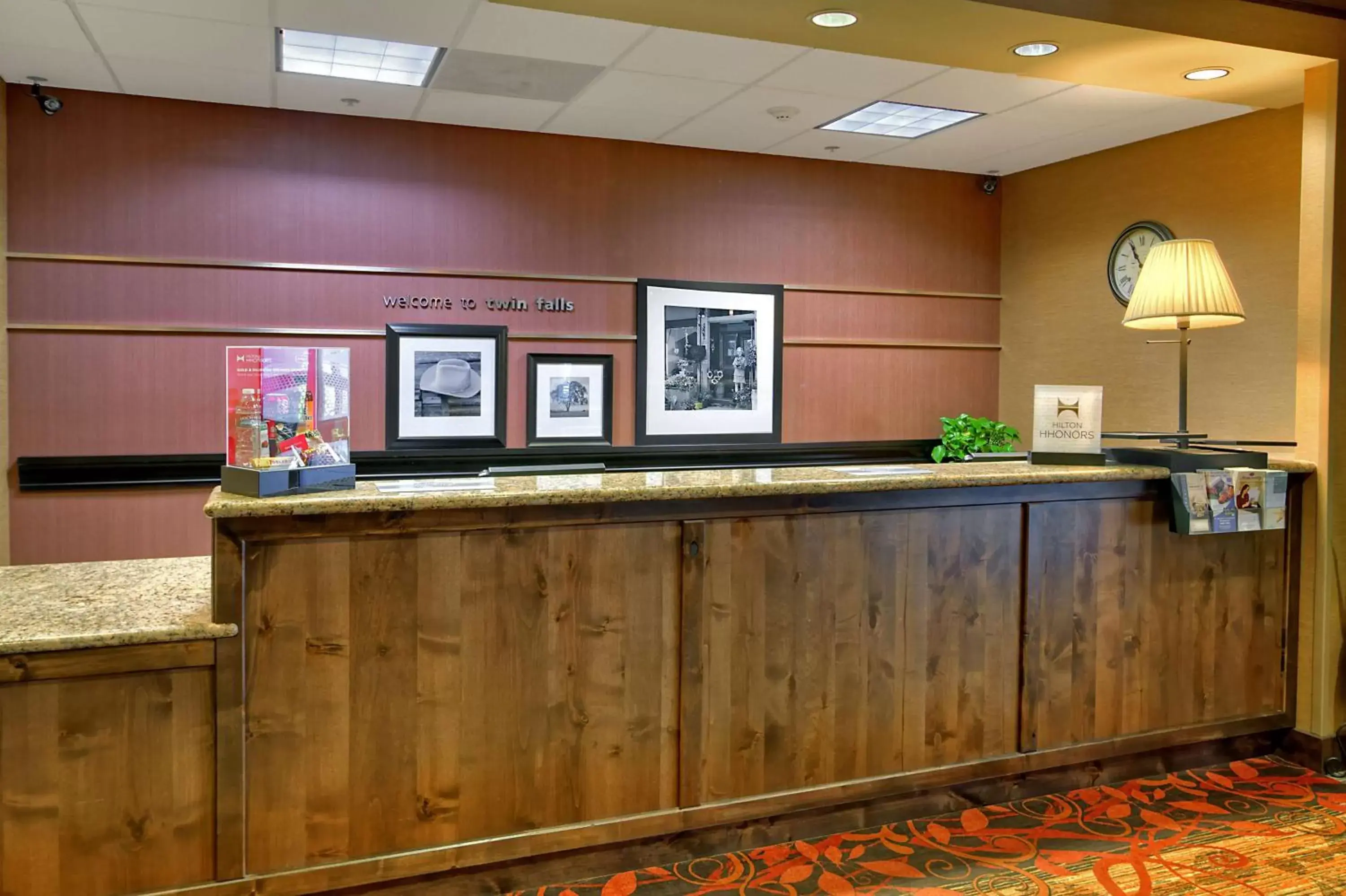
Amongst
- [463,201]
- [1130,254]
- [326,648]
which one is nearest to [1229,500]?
[326,648]

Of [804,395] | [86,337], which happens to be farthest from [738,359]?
[86,337]

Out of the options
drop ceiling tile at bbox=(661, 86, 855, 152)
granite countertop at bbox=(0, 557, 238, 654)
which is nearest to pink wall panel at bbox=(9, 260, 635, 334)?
drop ceiling tile at bbox=(661, 86, 855, 152)

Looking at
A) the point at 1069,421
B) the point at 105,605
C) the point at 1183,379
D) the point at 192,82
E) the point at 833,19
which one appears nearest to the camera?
the point at 105,605

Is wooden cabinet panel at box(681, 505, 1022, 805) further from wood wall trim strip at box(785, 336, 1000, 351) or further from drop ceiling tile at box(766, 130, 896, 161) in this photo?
wood wall trim strip at box(785, 336, 1000, 351)

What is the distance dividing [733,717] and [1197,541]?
1769mm

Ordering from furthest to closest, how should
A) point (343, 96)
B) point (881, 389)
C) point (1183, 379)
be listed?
point (881, 389), point (343, 96), point (1183, 379)

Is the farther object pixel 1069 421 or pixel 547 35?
pixel 547 35

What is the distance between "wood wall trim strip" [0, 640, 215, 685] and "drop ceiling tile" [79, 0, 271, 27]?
2.59 meters

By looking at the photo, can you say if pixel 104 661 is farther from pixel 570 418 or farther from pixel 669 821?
pixel 570 418

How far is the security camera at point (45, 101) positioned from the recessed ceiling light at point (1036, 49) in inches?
168

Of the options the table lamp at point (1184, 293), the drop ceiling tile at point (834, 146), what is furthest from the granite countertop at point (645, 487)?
the drop ceiling tile at point (834, 146)

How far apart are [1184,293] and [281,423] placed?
291 cm

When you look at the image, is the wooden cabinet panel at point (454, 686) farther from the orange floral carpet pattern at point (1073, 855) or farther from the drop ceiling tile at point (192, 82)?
the drop ceiling tile at point (192, 82)

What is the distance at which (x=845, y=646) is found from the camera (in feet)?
9.18
